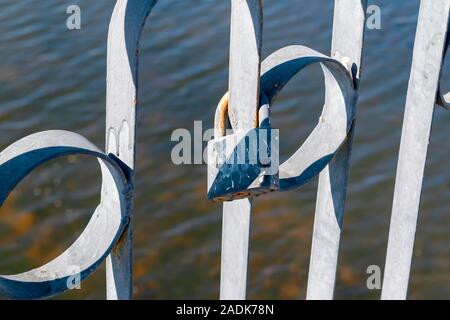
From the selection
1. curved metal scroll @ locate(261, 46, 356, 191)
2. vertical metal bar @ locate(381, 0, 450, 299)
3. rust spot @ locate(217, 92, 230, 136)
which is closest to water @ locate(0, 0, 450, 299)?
vertical metal bar @ locate(381, 0, 450, 299)

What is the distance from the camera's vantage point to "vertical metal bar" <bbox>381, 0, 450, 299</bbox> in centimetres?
141

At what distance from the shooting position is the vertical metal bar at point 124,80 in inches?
41.5

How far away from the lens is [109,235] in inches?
Result: 43.7

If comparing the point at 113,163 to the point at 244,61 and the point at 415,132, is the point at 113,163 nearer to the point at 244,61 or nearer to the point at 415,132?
the point at 244,61

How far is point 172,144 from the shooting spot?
446cm

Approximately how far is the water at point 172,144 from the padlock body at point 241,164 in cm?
275

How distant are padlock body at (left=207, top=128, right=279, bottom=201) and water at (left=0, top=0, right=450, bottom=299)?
275 centimetres

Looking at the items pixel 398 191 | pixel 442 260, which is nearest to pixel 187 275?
pixel 442 260

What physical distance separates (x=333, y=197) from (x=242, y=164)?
45 cm

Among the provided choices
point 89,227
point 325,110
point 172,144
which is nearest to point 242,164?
point 89,227

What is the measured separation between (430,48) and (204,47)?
153 inches

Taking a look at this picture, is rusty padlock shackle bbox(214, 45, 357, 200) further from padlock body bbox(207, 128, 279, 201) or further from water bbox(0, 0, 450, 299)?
water bbox(0, 0, 450, 299)

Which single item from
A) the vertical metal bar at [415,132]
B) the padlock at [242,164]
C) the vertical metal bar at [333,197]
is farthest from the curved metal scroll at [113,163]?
the vertical metal bar at [415,132]
